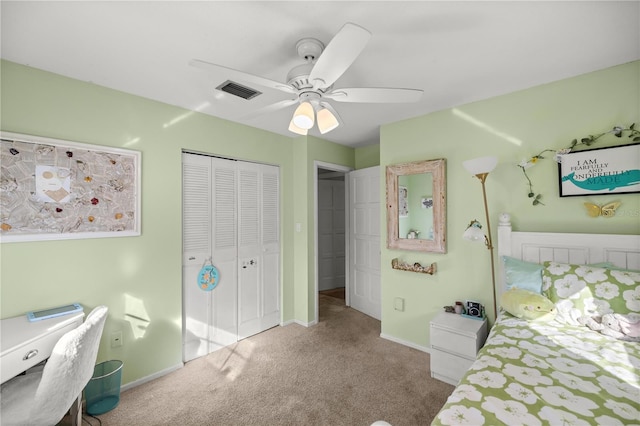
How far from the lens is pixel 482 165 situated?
89.8 inches

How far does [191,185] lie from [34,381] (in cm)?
→ 180

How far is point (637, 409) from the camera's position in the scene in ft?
3.57

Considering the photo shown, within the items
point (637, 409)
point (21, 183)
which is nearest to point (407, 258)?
point (637, 409)

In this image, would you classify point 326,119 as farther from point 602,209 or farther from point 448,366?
point 448,366

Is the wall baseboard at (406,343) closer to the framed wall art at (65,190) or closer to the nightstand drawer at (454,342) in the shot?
the nightstand drawer at (454,342)

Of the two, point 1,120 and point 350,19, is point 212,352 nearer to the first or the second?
point 1,120

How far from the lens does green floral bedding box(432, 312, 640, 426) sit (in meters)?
1.05

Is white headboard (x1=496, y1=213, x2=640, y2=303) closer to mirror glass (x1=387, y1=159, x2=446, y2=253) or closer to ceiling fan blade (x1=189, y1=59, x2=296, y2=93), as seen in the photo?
mirror glass (x1=387, y1=159, x2=446, y2=253)

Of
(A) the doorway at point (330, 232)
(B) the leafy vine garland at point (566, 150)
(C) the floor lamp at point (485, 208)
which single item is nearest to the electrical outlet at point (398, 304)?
(C) the floor lamp at point (485, 208)

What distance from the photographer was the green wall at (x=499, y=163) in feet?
6.81

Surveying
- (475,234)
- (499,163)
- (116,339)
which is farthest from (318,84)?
(116,339)

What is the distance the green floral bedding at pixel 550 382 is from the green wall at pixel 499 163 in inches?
37.5

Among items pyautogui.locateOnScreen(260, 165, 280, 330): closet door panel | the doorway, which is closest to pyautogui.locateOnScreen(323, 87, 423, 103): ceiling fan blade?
pyautogui.locateOnScreen(260, 165, 280, 330): closet door panel

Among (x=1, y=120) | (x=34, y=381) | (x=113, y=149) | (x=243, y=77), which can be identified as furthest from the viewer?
(x=113, y=149)
